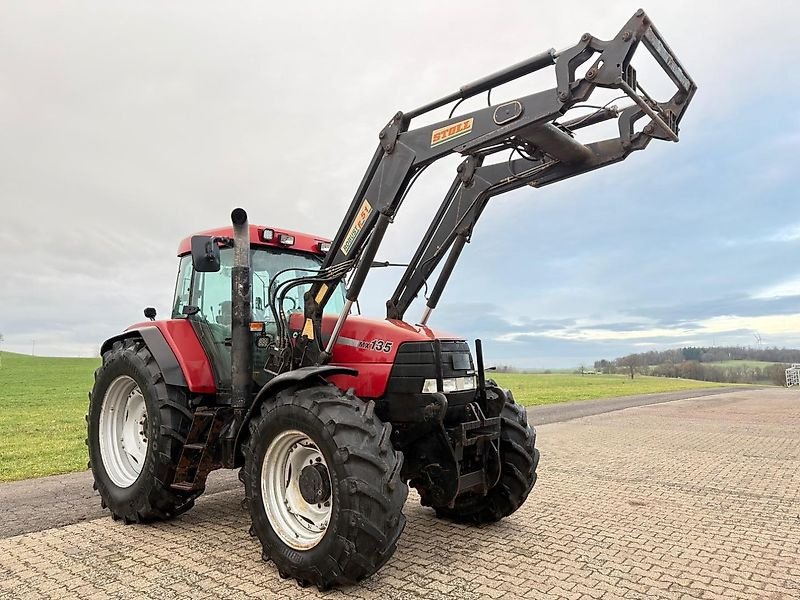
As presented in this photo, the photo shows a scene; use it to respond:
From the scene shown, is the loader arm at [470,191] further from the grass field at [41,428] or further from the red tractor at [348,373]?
the grass field at [41,428]

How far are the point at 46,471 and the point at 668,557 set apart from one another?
8.19 meters

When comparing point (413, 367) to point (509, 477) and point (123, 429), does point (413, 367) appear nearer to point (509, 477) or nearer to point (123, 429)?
point (509, 477)

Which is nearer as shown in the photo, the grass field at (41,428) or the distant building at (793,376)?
the grass field at (41,428)

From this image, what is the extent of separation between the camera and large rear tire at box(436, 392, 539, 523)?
17.2 feet

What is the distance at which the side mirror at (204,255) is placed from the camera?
4.91m

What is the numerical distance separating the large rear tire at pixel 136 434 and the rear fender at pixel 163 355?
8 cm

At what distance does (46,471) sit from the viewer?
28.2ft

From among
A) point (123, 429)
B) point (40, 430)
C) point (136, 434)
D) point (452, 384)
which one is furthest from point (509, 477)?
point (40, 430)

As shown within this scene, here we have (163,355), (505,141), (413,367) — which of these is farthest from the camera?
(163,355)

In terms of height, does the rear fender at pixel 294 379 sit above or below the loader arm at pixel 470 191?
below

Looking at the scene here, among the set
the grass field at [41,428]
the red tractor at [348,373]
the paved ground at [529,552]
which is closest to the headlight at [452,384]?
the red tractor at [348,373]

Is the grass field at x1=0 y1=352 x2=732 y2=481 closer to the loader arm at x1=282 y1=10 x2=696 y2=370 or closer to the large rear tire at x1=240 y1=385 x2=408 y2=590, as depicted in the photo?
the large rear tire at x1=240 y1=385 x2=408 y2=590

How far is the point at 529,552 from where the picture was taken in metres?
4.75

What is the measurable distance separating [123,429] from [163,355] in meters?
1.21
